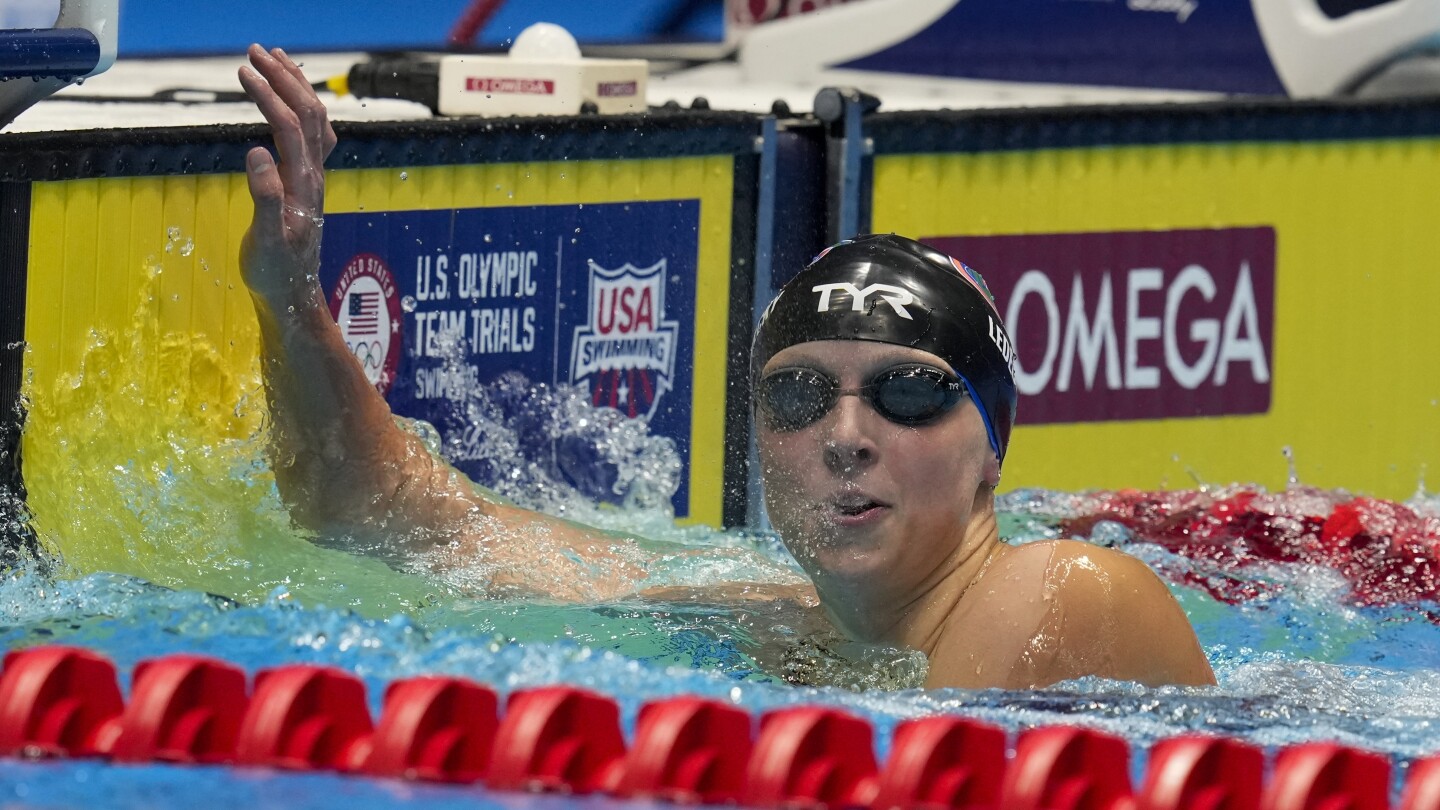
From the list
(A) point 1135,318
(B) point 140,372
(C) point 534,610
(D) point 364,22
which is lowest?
(C) point 534,610

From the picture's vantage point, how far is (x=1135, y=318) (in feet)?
16.2

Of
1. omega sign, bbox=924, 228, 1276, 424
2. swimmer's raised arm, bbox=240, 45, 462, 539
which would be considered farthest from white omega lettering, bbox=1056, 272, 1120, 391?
swimmer's raised arm, bbox=240, 45, 462, 539

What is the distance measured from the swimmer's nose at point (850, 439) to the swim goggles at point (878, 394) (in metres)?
0.02

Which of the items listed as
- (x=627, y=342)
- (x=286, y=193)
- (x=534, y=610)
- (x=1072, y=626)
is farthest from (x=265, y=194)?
(x=627, y=342)

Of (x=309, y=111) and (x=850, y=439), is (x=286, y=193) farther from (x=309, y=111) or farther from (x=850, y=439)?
(x=850, y=439)

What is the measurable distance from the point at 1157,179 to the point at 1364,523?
4.22 ft

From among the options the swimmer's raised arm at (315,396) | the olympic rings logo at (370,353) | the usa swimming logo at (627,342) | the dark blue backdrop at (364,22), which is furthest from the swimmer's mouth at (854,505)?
the dark blue backdrop at (364,22)

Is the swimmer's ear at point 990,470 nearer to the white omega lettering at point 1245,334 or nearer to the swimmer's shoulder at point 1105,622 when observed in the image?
the swimmer's shoulder at point 1105,622

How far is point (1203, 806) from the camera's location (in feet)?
6.60

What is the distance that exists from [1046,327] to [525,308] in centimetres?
132

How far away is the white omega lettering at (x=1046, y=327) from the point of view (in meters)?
4.83

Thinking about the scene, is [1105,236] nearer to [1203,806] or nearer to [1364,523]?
[1364,523]

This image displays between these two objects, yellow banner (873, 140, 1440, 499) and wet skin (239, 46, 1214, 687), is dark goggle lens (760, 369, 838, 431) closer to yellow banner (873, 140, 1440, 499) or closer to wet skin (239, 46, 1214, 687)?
wet skin (239, 46, 1214, 687)

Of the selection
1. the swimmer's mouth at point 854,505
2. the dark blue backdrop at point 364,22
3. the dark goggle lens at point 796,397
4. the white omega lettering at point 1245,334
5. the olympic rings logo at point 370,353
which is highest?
the dark blue backdrop at point 364,22
